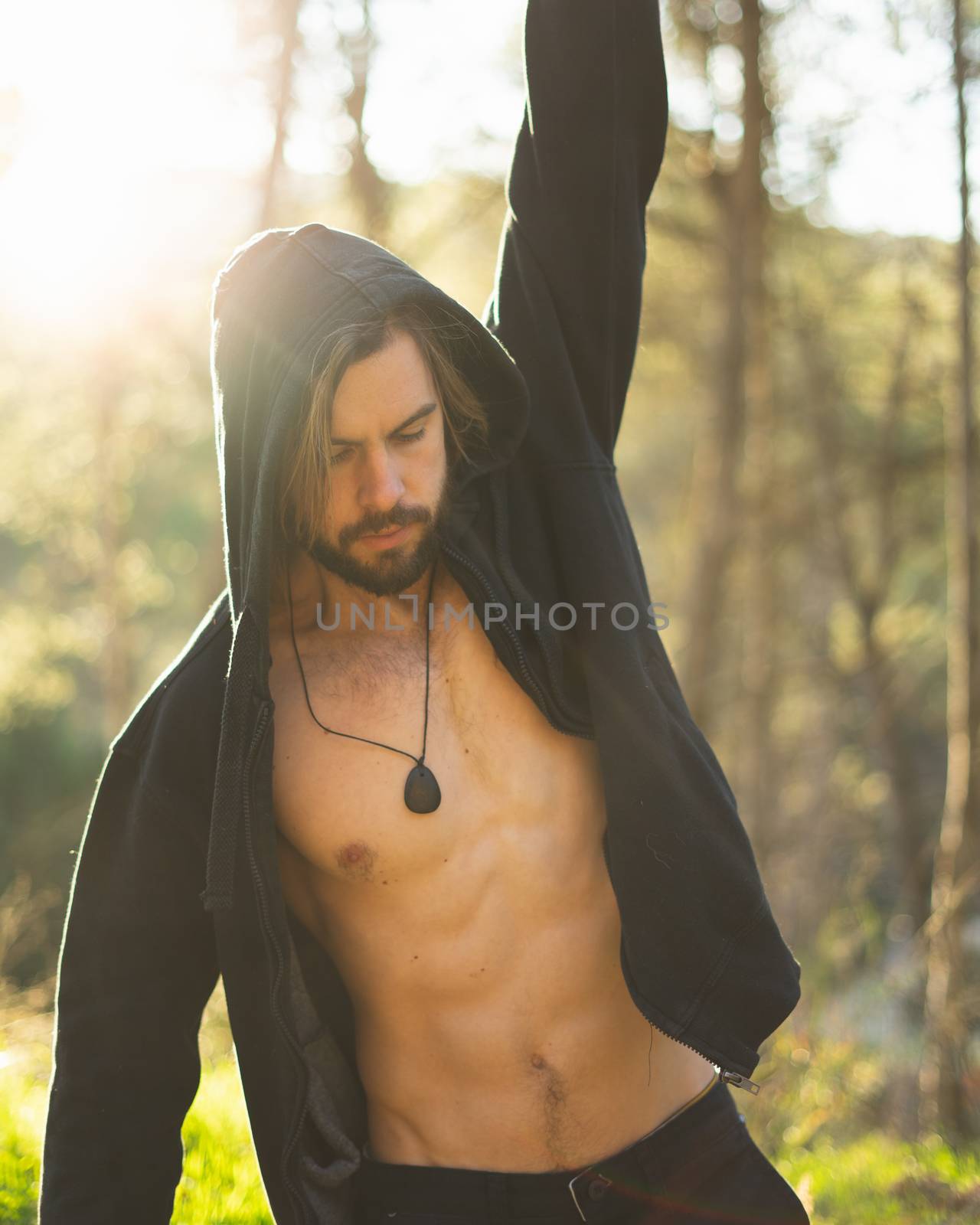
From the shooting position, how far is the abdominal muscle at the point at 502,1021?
6.45 feet

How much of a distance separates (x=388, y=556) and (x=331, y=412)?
263 millimetres

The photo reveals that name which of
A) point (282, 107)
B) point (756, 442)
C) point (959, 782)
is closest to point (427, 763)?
point (282, 107)

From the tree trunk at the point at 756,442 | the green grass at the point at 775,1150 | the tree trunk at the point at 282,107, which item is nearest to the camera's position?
the green grass at the point at 775,1150

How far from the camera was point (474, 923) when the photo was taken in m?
1.97

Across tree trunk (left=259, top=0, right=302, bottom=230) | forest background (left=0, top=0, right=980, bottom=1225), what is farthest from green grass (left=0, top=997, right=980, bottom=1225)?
tree trunk (left=259, top=0, right=302, bottom=230)

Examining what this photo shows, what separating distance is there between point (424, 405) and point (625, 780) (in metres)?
0.71

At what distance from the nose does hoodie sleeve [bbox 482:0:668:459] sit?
35cm

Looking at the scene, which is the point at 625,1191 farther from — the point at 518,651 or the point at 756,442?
the point at 756,442

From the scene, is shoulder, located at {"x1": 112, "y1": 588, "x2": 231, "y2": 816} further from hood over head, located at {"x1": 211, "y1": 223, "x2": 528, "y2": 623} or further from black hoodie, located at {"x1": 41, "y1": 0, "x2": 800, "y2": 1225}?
hood over head, located at {"x1": 211, "y1": 223, "x2": 528, "y2": 623}

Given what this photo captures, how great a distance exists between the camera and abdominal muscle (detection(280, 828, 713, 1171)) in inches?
77.4

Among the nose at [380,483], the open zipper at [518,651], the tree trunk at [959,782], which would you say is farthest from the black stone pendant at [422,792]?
the tree trunk at [959,782]

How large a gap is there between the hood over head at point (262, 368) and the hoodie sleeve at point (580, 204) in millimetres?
150

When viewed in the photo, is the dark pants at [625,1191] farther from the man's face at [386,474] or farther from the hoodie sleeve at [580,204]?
the hoodie sleeve at [580,204]

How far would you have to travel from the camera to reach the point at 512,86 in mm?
9062
